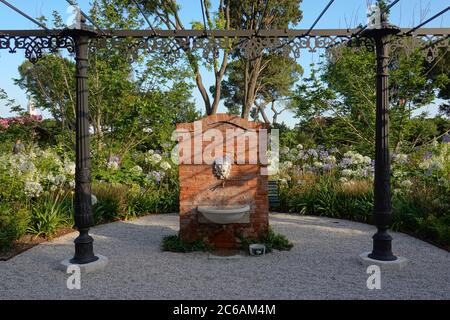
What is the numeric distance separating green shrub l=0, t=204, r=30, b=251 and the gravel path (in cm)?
36

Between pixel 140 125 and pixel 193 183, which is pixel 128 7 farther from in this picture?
pixel 193 183

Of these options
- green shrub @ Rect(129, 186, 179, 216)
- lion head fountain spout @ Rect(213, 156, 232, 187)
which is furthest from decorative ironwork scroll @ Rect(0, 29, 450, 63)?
green shrub @ Rect(129, 186, 179, 216)

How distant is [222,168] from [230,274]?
158 centimetres

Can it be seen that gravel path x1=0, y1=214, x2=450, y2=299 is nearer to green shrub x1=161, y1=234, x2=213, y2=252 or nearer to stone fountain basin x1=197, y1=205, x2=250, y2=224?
green shrub x1=161, y1=234, x2=213, y2=252

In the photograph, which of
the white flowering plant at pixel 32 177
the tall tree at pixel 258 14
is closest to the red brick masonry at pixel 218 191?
the white flowering plant at pixel 32 177

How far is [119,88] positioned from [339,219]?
20.6ft

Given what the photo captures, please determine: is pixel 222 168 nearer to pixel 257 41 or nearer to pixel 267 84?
pixel 257 41

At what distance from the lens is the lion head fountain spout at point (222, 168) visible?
212 inches

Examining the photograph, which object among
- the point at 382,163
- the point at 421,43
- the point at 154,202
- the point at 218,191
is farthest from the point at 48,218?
the point at 421,43

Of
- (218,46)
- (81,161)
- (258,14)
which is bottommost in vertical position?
(81,161)

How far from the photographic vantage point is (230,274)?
4.41m

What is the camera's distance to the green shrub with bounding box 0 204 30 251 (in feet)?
17.4

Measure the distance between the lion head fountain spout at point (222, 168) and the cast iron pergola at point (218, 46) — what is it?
1.51 m

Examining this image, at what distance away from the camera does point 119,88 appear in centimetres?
949
